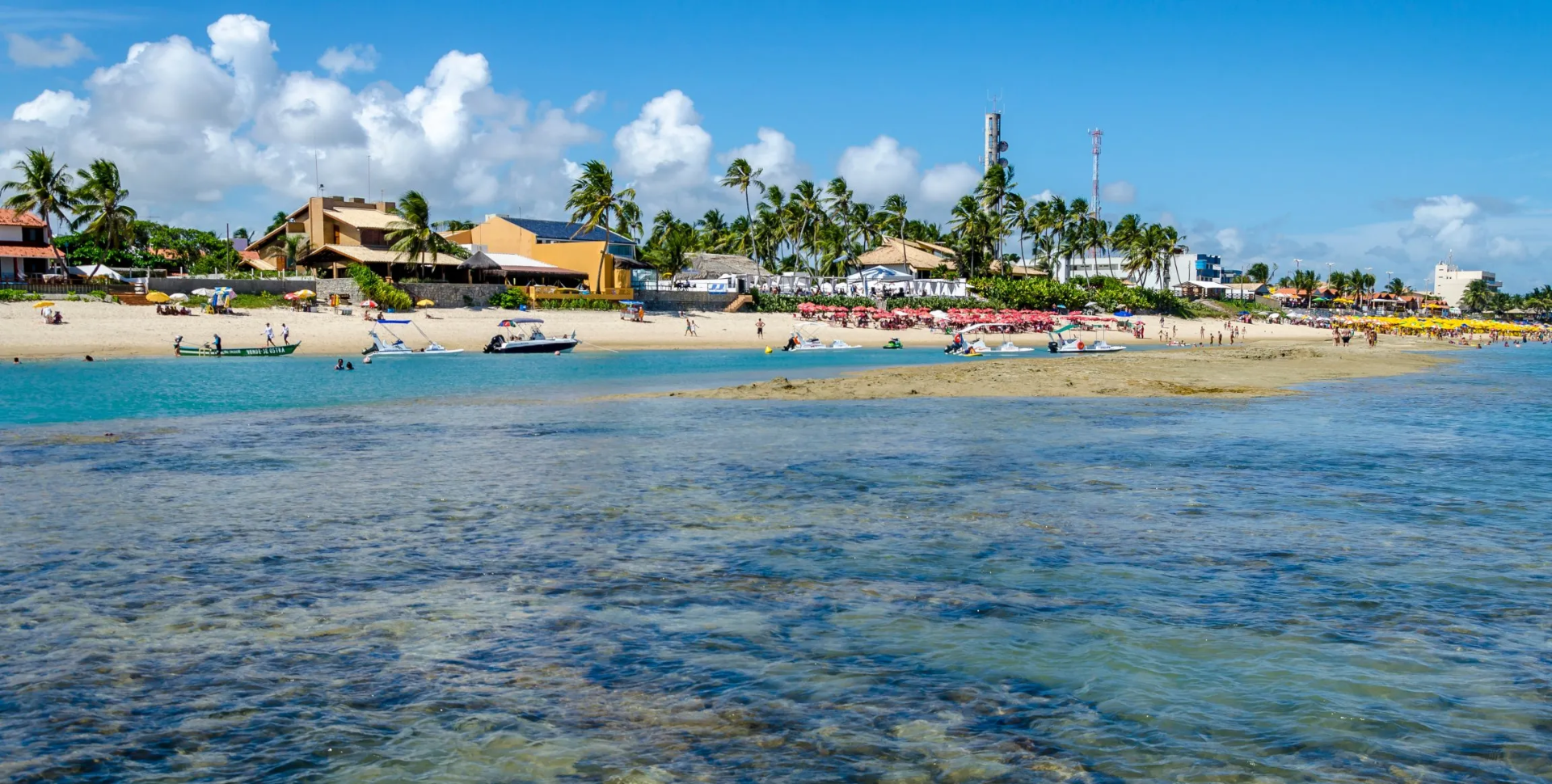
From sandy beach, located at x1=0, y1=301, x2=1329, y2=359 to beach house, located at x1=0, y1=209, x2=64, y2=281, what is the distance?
14651 millimetres

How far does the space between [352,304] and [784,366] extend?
33.2 metres

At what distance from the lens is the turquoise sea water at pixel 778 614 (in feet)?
24.9

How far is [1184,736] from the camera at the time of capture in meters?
7.75

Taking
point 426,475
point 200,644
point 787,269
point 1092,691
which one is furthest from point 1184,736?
point 787,269

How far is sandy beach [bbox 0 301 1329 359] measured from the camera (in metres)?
58.8

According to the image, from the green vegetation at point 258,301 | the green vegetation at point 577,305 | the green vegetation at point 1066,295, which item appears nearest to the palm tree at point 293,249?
the green vegetation at point 258,301

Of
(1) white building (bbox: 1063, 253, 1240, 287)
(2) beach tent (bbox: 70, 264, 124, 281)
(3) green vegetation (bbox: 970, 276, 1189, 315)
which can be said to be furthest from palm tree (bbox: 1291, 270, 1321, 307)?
(2) beach tent (bbox: 70, 264, 124, 281)

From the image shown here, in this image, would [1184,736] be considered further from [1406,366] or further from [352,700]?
[1406,366]

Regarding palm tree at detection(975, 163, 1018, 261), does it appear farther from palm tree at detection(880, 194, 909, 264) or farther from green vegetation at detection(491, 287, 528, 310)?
green vegetation at detection(491, 287, 528, 310)

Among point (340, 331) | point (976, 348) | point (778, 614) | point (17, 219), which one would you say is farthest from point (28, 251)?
point (778, 614)

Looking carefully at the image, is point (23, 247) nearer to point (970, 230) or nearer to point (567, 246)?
point (567, 246)

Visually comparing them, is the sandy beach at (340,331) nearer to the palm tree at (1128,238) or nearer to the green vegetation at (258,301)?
the green vegetation at (258,301)

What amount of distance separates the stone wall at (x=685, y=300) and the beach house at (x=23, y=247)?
41.2 metres

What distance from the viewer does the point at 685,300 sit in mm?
93125
